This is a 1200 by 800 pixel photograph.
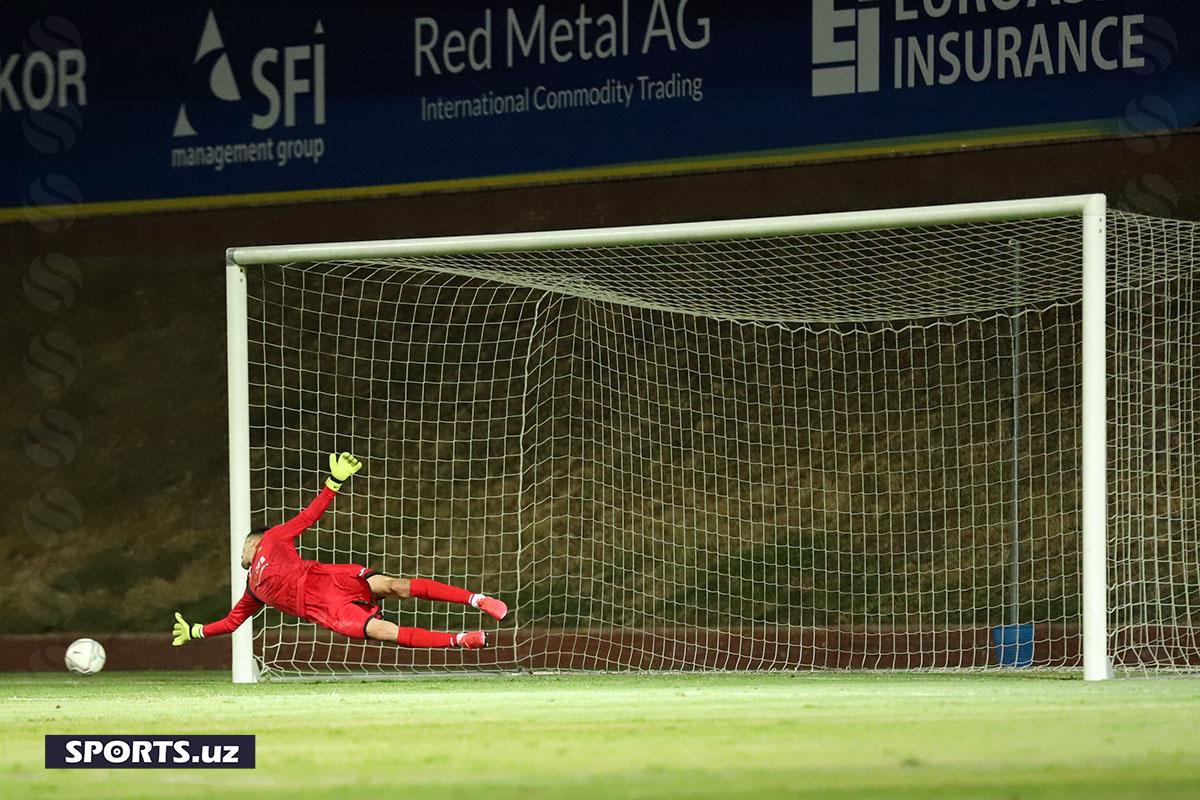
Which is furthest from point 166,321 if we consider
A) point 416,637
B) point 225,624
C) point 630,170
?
point 416,637

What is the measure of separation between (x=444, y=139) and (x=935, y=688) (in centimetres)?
862

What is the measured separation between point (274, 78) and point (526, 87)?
2.49 metres

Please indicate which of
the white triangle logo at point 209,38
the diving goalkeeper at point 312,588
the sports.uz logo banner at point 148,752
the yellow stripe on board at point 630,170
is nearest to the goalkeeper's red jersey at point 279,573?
the diving goalkeeper at point 312,588

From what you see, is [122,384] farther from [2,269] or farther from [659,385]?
[659,385]

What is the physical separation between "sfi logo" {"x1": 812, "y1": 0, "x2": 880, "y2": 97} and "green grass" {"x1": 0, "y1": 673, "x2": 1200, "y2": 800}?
624cm

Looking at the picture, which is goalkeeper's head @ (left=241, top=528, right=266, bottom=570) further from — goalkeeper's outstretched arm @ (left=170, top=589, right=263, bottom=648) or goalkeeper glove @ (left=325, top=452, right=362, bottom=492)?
goalkeeper glove @ (left=325, top=452, right=362, bottom=492)

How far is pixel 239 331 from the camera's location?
9062 mm

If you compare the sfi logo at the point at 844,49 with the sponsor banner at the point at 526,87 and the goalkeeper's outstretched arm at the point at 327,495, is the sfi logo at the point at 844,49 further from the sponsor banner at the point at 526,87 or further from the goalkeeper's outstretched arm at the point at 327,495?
the goalkeeper's outstretched arm at the point at 327,495

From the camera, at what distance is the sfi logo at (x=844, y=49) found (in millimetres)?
12906

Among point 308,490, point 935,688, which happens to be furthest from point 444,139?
point 935,688

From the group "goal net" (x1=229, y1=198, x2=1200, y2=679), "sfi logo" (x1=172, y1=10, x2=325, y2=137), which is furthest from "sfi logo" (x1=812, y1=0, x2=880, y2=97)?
"sfi logo" (x1=172, y1=10, x2=325, y2=137)

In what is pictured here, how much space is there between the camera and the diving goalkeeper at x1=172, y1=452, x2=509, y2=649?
27.2 ft

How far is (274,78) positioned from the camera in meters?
15.2

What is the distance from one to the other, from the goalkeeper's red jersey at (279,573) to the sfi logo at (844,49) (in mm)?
6404
